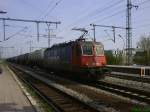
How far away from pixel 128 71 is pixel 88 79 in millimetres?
11041

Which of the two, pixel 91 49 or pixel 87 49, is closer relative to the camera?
pixel 87 49

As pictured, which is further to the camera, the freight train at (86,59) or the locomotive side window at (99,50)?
the locomotive side window at (99,50)

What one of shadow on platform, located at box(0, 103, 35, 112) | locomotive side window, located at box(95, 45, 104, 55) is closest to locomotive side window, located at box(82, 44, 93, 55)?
locomotive side window, located at box(95, 45, 104, 55)

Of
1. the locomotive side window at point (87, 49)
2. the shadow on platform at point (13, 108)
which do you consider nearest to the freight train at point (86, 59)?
the locomotive side window at point (87, 49)

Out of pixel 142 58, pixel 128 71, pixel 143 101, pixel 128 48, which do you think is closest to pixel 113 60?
pixel 142 58

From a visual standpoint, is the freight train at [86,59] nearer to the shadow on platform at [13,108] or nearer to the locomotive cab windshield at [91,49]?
the locomotive cab windshield at [91,49]

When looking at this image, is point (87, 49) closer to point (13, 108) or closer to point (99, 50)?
point (99, 50)

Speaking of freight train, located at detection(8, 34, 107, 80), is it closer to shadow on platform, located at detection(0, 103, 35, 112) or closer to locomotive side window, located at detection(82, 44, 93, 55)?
locomotive side window, located at detection(82, 44, 93, 55)

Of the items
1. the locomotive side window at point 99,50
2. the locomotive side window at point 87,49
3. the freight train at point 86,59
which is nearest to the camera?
the freight train at point 86,59

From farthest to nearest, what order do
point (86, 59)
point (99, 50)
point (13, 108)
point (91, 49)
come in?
point (99, 50) → point (91, 49) → point (86, 59) → point (13, 108)

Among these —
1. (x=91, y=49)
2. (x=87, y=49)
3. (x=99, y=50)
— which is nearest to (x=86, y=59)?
(x=87, y=49)

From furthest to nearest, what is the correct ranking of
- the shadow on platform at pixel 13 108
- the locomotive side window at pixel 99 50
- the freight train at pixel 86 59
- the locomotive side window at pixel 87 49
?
the locomotive side window at pixel 99 50 → the locomotive side window at pixel 87 49 → the freight train at pixel 86 59 → the shadow on platform at pixel 13 108

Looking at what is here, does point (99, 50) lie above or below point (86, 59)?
above

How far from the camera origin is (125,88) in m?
19.2
